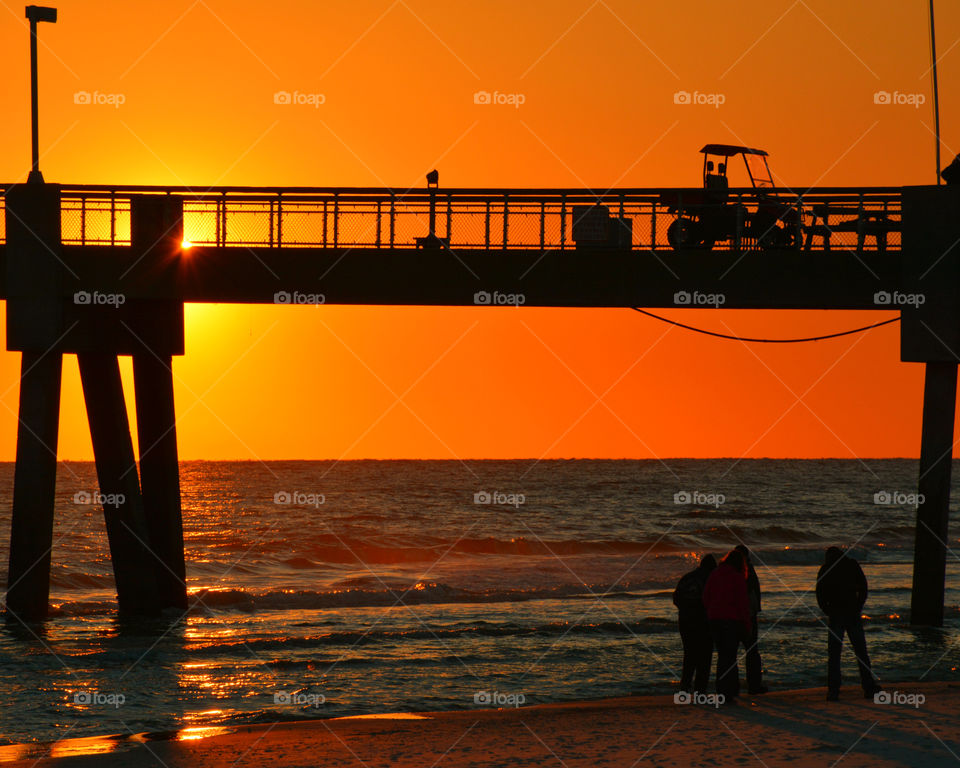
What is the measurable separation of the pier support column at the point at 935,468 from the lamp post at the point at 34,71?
1761 centimetres

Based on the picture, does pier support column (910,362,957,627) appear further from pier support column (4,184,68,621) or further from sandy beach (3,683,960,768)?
pier support column (4,184,68,621)

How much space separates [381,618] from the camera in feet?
85.8

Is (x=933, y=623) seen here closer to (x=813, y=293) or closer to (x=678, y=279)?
(x=813, y=293)

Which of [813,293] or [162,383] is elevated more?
[813,293]

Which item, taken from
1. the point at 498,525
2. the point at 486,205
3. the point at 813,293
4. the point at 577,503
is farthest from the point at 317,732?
the point at 577,503

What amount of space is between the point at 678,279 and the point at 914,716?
9.82 metres
